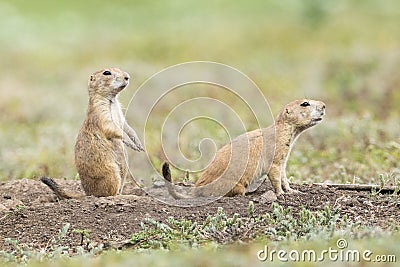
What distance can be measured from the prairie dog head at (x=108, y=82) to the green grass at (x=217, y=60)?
5.22ft

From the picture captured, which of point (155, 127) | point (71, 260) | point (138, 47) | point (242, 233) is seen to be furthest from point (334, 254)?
point (138, 47)

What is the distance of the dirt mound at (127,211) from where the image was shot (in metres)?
6.82

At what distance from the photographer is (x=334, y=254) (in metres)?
5.34

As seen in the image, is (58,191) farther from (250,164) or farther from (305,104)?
(305,104)

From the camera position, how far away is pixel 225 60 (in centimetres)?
1872

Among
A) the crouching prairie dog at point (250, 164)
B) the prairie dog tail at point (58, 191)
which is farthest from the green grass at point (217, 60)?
the prairie dog tail at point (58, 191)

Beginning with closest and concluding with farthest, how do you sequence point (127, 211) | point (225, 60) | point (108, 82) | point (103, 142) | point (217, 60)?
1. point (127, 211)
2. point (103, 142)
3. point (108, 82)
4. point (217, 60)
5. point (225, 60)

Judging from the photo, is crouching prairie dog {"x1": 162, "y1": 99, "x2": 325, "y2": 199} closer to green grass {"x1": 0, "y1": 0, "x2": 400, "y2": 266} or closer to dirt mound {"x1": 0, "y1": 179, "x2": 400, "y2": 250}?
dirt mound {"x1": 0, "y1": 179, "x2": 400, "y2": 250}

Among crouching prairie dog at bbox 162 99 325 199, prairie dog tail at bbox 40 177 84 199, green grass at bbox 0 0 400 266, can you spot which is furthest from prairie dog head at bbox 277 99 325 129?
prairie dog tail at bbox 40 177 84 199

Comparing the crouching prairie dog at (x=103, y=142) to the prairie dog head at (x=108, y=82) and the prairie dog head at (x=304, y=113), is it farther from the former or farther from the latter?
the prairie dog head at (x=304, y=113)

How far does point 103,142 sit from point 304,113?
196cm

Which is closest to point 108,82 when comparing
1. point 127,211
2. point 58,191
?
point 58,191

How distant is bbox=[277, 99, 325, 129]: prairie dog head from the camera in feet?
25.9

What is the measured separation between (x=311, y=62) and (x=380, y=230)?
1213 centimetres
